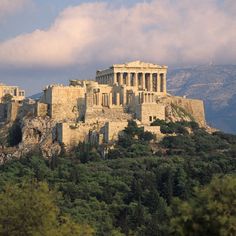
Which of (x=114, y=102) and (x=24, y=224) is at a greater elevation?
(x=114, y=102)

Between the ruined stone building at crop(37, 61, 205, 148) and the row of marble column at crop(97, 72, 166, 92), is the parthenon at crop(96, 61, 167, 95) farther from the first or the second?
the ruined stone building at crop(37, 61, 205, 148)

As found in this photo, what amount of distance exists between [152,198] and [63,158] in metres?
17.3

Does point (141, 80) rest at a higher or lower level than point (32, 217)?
higher

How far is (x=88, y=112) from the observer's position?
109625mm

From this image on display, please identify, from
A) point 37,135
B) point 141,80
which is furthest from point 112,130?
point 141,80

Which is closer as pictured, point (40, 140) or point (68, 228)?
point (68, 228)

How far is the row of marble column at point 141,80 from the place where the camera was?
11931 centimetres

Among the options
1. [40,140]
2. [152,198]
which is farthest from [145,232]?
[40,140]

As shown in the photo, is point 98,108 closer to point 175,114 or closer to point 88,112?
point 88,112

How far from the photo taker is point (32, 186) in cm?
5128

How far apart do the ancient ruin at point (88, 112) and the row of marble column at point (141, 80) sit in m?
0.97

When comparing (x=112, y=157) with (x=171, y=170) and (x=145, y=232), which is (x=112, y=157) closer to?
(x=171, y=170)

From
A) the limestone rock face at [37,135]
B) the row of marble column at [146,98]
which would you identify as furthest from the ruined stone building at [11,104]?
the row of marble column at [146,98]

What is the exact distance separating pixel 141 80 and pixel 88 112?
12521 mm
